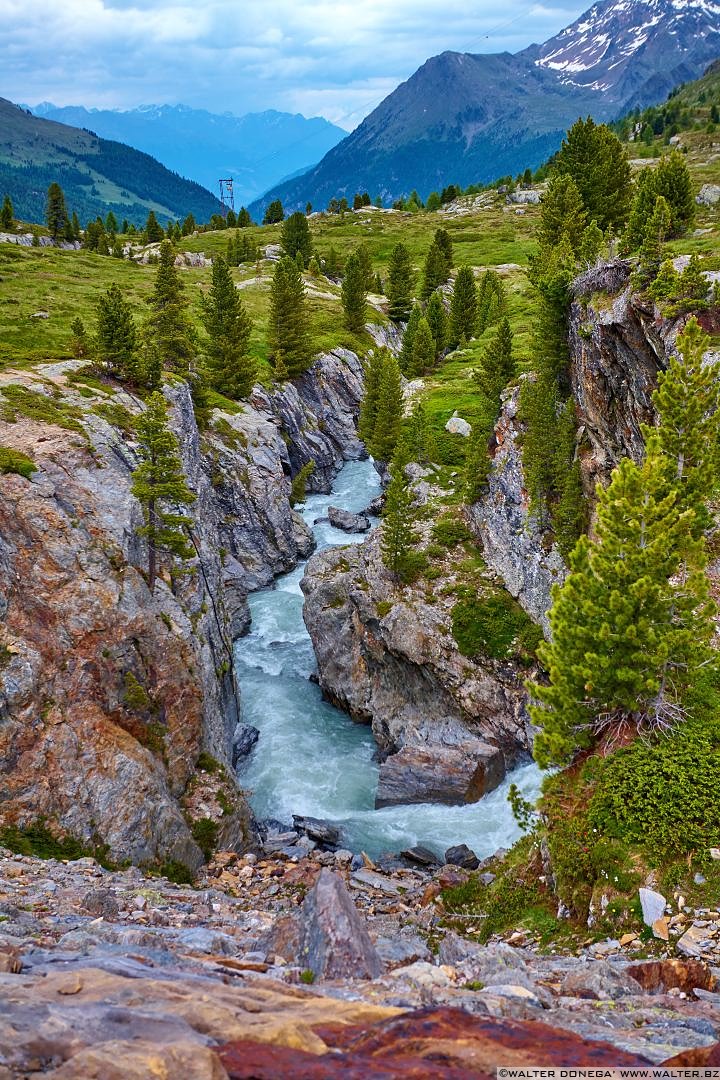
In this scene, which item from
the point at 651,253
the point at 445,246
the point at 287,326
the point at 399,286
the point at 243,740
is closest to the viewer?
the point at 651,253

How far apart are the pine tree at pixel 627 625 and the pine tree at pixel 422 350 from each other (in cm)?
7087

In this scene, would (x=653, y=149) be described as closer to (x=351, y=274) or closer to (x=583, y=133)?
(x=351, y=274)

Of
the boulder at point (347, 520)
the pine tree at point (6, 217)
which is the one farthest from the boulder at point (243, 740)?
the pine tree at point (6, 217)

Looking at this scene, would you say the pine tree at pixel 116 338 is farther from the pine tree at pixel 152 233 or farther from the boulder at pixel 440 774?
the pine tree at pixel 152 233

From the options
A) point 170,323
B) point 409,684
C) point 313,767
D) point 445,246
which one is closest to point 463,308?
point 445,246

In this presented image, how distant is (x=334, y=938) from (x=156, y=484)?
23.9 metres

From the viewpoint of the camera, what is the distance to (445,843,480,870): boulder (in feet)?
96.4

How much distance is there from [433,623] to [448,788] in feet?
33.3

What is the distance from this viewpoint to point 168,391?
46000 millimetres

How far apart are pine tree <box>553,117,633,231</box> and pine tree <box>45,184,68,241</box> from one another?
392ft

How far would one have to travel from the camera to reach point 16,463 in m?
30.4

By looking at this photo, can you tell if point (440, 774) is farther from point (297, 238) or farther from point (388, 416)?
point (297, 238)

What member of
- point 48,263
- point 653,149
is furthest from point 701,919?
point 653,149

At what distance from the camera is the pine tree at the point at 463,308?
98.2 meters
